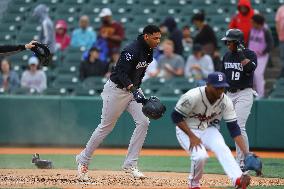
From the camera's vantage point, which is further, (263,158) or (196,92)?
(263,158)

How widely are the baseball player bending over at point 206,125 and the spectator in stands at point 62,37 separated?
9867 millimetres

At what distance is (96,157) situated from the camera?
48.1 feet

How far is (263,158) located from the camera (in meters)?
14.4

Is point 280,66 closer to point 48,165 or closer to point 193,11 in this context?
point 193,11

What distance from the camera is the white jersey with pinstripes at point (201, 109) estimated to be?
8719 mm

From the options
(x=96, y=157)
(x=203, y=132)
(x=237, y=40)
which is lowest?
(x=96, y=157)

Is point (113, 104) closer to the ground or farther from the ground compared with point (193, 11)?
closer to the ground

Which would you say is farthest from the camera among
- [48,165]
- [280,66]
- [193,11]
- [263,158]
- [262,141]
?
[193,11]

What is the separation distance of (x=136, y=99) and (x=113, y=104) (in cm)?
58

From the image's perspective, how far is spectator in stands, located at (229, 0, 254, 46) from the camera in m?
16.5

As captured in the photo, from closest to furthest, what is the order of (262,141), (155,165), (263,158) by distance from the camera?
1. (155,165)
2. (263,158)
3. (262,141)

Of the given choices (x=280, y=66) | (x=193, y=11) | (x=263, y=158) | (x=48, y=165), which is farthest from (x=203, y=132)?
(x=193, y=11)

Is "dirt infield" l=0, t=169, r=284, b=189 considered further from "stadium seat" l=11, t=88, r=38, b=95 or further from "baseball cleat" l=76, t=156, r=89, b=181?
"stadium seat" l=11, t=88, r=38, b=95

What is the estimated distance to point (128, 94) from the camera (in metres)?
10.6
